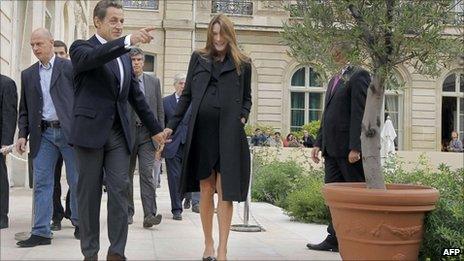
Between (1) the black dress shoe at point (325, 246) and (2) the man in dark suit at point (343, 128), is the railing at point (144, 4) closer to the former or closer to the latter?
(2) the man in dark suit at point (343, 128)

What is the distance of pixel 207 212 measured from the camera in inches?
191

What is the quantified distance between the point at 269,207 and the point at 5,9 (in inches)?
212

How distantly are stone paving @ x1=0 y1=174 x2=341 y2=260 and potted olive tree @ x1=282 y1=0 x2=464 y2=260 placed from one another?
3.16ft

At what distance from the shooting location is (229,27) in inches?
190

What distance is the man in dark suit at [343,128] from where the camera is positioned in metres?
5.25

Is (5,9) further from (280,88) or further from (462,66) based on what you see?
(280,88)

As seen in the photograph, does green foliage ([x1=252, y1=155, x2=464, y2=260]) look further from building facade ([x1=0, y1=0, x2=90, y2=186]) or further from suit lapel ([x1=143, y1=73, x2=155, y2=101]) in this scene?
building facade ([x1=0, y1=0, x2=90, y2=186])

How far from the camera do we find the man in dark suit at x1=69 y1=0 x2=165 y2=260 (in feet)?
14.1

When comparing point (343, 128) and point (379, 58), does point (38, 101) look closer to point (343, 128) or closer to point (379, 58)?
point (343, 128)

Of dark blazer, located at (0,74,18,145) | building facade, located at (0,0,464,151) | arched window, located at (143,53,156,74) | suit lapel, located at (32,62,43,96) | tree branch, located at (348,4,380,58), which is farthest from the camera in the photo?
arched window, located at (143,53,156,74)

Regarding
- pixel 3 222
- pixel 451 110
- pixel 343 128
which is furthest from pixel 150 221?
pixel 451 110

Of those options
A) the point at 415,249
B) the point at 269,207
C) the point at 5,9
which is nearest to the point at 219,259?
the point at 415,249

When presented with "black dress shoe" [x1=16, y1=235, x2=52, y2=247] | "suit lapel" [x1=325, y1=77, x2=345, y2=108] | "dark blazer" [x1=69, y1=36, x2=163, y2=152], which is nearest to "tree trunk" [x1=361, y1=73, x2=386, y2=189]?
"suit lapel" [x1=325, y1=77, x2=345, y2=108]

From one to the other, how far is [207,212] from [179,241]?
1.24m
